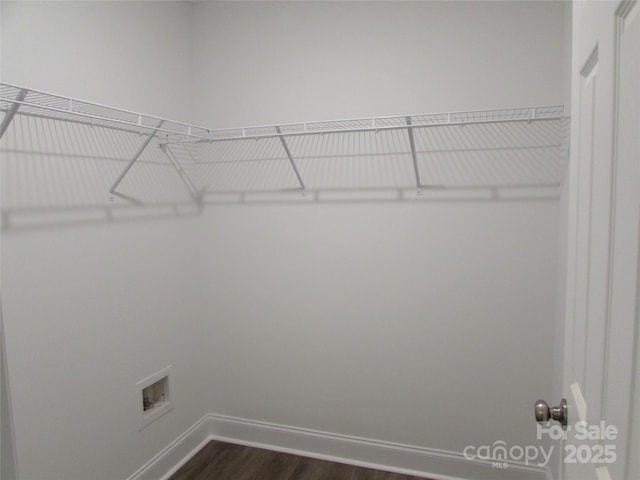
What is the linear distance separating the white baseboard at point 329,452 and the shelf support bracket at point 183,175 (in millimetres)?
A: 1374

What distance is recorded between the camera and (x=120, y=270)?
2010 millimetres

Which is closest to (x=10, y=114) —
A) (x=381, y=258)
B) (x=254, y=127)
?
(x=254, y=127)

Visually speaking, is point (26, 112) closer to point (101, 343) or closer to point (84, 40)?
point (84, 40)

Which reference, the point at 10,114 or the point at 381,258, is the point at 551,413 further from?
the point at 10,114

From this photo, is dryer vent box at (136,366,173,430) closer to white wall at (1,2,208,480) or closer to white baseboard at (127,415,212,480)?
white wall at (1,2,208,480)

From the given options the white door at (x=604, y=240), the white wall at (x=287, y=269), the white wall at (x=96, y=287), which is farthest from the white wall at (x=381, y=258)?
the white door at (x=604, y=240)

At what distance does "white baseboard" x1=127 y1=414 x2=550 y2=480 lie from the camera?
7.11ft

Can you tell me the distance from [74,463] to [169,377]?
62 cm

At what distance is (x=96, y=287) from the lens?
188 centimetres

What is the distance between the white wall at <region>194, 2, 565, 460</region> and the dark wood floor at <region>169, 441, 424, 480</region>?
0.20 m

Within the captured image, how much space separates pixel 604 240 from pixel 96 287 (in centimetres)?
189

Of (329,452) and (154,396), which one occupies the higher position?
(154,396)

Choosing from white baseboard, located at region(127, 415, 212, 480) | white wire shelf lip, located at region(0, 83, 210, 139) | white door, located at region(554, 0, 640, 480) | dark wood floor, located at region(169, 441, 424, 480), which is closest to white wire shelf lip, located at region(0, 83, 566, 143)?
white wire shelf lip, located at region(0, 83, 210, 139)

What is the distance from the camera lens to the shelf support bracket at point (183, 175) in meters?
2.32
